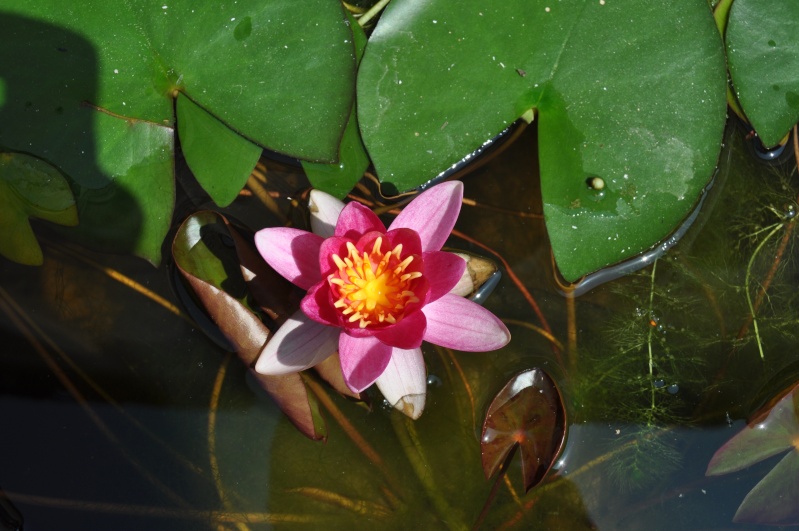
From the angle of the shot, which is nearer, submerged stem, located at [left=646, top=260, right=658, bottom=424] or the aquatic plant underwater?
the aquatic plant underwater

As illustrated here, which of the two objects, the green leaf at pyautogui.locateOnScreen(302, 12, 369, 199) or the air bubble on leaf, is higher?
the green leaf at pyautogui.locateOnScreen(302, 12, 369, 199)

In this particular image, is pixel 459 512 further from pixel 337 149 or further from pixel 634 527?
pixel 337 149

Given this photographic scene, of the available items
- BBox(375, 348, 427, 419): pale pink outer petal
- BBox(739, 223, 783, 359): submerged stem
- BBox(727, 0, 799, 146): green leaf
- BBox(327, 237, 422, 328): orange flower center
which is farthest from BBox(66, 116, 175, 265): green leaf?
BBox(739, 223, 783, 359): submerged stem

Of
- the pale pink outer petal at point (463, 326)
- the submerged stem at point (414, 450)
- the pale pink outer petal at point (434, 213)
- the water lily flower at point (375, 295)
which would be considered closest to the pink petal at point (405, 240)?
the water lily flower at point (375, 295)

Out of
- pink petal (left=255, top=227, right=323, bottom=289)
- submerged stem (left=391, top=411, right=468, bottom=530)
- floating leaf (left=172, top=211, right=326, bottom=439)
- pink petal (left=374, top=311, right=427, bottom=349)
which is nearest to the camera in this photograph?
pink petal (left=374, top=311, right=427, bottom=349)

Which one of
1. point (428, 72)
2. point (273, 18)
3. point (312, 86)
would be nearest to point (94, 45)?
point (273, 18)

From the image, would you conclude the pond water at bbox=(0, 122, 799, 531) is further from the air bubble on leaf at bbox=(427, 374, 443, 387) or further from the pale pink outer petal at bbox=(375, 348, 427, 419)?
the pale pink outer petal at bbox=(375, 348, 427, 419)

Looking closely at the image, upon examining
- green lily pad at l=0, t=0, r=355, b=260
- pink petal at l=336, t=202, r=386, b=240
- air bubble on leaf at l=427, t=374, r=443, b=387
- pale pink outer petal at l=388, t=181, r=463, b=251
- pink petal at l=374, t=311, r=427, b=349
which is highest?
green lily pad at l=0, t=0, r=355, b=260

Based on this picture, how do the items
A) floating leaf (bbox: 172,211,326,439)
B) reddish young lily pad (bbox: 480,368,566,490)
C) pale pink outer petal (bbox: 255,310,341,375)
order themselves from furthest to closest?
reddish young lily pad (bbox: 480,368,566,490) → floating leaf (bbox: 172,211,326,439) → pale pink outer petal (bbox: 255,310,341,375)
